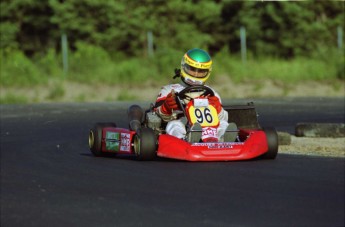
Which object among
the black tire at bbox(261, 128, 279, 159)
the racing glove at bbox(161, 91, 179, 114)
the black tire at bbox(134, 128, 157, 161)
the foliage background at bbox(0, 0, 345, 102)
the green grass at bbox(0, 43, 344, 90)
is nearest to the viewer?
the black tire at bbox(134, 128, 157, 161)

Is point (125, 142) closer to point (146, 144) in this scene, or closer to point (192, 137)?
point (146, 144)

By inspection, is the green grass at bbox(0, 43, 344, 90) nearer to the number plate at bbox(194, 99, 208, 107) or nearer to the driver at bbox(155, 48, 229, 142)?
the driver at bbox(155, 48, 229, 142)

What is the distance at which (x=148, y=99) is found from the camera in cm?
2738

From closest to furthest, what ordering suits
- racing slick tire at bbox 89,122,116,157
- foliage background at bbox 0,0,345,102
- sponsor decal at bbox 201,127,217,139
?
sponsor decal at bbox 201,127,217,139, racing slick tire at bbox 89,122,116,157, foliage background at bbox 0,0,345,102

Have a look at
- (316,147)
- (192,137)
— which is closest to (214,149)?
(192,137)

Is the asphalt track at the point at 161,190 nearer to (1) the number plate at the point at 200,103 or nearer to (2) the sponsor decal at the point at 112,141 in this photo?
(2) the sponsor decal at the point at 112,141

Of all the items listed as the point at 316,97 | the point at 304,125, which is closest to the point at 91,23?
the point at 316,97

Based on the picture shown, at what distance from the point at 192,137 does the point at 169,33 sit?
77.2ft

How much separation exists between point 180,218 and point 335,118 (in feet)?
38.6

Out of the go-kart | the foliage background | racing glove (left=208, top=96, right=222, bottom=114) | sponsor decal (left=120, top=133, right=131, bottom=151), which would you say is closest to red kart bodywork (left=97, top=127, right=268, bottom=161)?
the go-kart

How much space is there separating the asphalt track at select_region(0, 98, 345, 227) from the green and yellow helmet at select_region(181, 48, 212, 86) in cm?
125

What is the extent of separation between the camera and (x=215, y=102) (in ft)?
41.1

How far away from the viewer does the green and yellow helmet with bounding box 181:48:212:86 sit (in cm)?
1282

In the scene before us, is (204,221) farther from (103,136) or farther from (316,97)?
(316,97)
